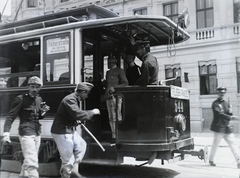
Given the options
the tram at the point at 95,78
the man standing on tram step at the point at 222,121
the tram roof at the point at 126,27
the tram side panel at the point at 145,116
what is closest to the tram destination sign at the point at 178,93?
the tram at the point at 95,78

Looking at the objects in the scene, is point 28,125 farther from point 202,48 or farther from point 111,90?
point 202,48

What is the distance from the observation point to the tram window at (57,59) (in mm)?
5398

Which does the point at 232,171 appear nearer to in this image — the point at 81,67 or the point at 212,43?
the point at 81,67

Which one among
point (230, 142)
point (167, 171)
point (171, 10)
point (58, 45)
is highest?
point (171, 10)

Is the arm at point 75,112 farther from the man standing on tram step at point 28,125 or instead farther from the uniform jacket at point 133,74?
the uniform jacket at point 133,74

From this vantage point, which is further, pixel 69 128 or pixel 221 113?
pixel 221 113

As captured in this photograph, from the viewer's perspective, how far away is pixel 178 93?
17.6 feet

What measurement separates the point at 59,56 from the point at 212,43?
1040 centimetres

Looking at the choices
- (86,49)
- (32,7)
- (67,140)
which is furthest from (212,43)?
(67,140)

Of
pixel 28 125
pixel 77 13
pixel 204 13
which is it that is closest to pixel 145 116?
pixel 28 125

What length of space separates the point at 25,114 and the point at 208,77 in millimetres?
10780

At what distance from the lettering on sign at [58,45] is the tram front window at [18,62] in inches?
14.5

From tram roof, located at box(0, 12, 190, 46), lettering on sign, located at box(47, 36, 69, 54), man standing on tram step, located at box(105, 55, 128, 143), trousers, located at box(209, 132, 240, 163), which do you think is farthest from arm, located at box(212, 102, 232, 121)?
lettering on sign, located at box(47, 36, 69, 54)

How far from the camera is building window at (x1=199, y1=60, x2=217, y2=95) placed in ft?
43.8
